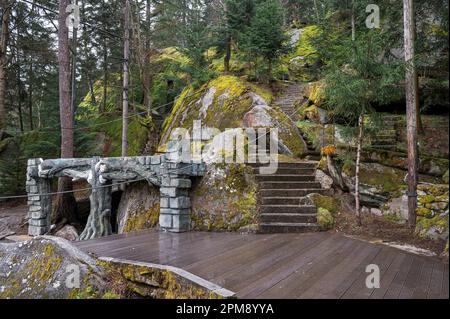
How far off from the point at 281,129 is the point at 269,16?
5.30m

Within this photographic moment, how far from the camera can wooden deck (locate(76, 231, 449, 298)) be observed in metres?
3.04

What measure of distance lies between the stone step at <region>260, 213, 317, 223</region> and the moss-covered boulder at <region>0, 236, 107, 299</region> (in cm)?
338

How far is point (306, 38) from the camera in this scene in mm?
18766

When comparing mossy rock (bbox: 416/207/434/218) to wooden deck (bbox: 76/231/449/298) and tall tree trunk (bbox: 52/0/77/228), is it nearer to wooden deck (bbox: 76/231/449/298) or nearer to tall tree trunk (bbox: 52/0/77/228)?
wooden deck (bbox: 76/231/449/298)

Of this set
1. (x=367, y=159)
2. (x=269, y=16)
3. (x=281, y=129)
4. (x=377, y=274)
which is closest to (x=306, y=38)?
(x=269, y=16)

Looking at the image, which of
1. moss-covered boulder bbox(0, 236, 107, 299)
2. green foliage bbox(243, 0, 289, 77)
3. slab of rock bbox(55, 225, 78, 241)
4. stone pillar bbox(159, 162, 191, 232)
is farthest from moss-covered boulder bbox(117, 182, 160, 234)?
green foliage bbox(243, 0, 289, 77)

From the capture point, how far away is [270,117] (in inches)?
388

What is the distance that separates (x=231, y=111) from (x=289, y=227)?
18.9 ft

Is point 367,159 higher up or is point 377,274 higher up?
point 367,159

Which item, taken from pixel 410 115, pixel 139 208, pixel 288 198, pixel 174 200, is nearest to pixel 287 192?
pixel 288 198

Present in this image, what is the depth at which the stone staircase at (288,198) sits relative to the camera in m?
5.88
